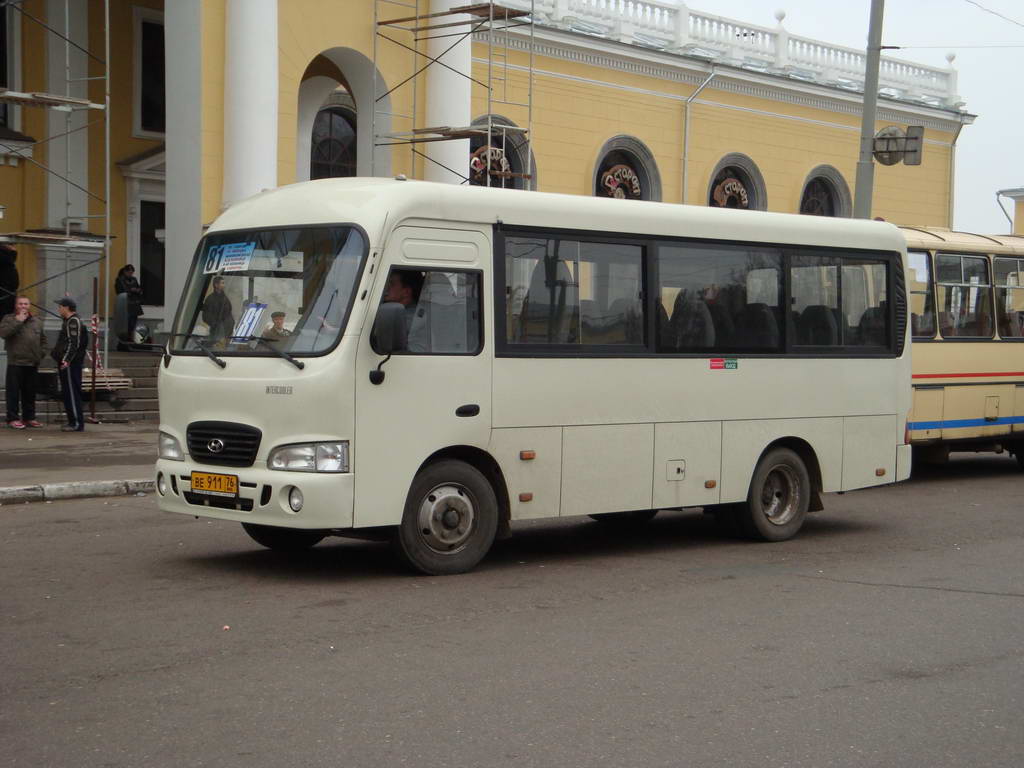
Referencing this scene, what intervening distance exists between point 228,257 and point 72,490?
5404 millimetres

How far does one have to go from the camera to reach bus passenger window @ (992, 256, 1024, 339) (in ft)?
60.0

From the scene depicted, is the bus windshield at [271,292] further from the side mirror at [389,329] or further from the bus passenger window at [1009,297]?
the bus passenger window at [1009,297]

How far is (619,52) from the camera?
3005 centimetres

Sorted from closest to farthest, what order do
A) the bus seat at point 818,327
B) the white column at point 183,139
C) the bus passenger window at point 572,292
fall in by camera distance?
the bus passenger window at point 572,292 < the bus seat at point 818,327 < the white column at point 183,139

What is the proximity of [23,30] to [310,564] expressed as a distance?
18332 millimetres

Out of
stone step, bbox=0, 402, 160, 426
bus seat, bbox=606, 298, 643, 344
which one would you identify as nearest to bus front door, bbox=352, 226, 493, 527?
bus seat, bbox=606, 298, 643, 344

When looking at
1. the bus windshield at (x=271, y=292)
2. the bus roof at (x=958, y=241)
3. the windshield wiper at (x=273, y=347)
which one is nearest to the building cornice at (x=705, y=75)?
the bus roof at (x=958, y=241)

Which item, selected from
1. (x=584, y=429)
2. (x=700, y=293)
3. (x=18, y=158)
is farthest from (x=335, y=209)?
(x=18, y=158)

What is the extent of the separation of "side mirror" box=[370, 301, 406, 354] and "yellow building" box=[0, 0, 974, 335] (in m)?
14.3

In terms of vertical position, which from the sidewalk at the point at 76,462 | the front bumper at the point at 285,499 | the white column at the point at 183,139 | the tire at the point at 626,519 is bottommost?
the tire at the point at 626,519

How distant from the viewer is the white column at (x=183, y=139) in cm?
2261

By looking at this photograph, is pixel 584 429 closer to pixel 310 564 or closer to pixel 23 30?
pixel 310 564

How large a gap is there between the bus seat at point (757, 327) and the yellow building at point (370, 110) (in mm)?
12826

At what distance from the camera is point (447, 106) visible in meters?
25.6
